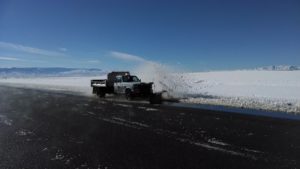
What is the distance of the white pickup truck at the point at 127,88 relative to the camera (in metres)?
22.3

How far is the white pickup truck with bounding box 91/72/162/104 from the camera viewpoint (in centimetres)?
2227

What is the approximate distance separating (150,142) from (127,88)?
1470cm

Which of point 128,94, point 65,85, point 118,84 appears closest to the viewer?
point 128,94

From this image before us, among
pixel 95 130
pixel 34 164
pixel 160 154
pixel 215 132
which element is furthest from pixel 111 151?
pixel 215 132

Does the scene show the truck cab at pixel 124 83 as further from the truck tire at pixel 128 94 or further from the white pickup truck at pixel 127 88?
the truck tire at pixel 128 94

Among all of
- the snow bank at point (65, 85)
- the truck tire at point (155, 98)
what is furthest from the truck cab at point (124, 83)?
the snow bank at point (65, 85)

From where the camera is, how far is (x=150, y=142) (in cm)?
858

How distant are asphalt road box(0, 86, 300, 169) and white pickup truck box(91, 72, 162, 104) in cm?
898

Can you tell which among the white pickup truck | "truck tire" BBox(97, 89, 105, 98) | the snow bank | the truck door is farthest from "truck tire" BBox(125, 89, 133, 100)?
the snow bank

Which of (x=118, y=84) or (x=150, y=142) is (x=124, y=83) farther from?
(x=150, y=142)

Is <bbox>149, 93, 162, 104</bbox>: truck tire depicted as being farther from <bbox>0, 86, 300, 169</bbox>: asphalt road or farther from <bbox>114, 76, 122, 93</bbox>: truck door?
<bbox>0, 86, 300, 169</bbox>: asphalt road

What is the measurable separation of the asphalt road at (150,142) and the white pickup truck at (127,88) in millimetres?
8984

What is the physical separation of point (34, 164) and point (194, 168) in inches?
A: 145

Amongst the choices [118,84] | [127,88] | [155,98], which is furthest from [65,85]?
[155,98]
